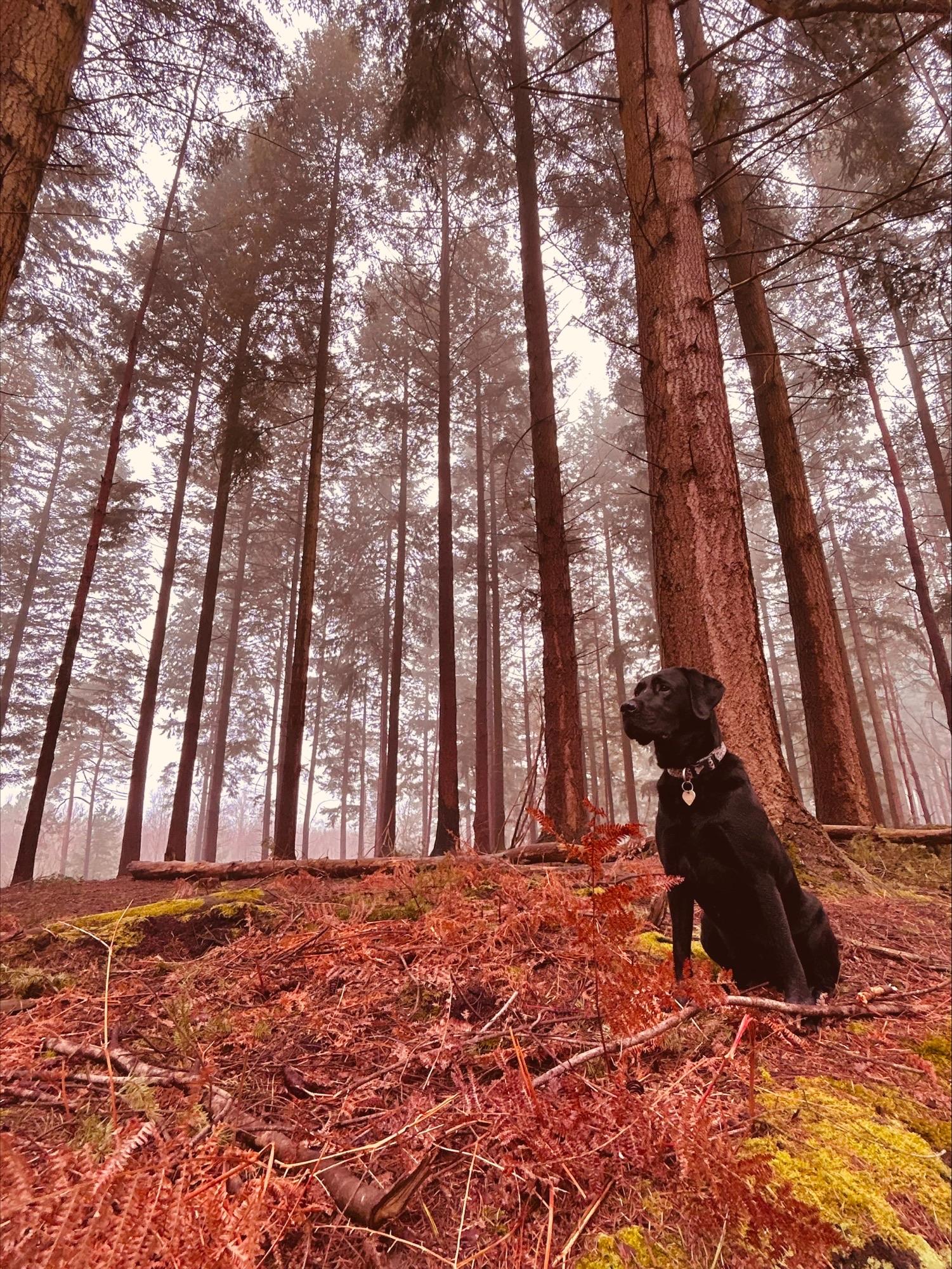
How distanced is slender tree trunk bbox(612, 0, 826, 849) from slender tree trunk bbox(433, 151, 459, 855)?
678 centimetres

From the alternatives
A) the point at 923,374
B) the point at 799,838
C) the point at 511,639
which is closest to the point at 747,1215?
the point at 799,838

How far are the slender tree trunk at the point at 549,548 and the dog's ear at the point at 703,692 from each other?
15.9 ft

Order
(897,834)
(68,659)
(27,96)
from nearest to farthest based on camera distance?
(27,96)
(897,834)
(68,659)

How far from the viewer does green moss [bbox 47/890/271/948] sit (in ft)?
10.7

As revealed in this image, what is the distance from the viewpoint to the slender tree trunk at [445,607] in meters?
11.5

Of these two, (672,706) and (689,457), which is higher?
(689,457)

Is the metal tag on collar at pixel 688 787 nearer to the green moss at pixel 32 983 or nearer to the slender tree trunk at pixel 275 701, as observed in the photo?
the green moss at pixel 32 983

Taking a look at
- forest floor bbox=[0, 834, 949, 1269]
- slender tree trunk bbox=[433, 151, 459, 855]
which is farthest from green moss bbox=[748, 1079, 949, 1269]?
slender tree trunk bbox=[433, 151, 459, 855]

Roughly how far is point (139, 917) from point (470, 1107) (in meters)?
2.89

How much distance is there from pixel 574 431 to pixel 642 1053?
99.9 ft

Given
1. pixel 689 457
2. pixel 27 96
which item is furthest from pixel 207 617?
pixel 689 457

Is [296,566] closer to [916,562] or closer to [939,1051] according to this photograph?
[916,562]

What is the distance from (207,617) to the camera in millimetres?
13242

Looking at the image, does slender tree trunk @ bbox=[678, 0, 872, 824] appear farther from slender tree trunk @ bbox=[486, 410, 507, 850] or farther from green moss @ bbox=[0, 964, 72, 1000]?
slender tree trunk @ bbox=[486, 410, 507, 850]
